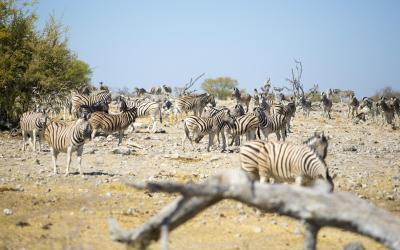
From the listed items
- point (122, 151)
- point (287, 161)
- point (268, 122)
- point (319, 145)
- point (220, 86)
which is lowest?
point (122, 151)

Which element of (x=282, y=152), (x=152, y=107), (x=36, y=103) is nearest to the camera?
(x=282, y=152)

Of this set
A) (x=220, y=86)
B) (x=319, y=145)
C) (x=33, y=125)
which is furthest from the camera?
(x=220, y=86)

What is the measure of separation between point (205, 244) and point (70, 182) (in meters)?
5.03

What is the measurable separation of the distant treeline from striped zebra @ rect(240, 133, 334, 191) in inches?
560

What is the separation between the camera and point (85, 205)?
1034 centimetres

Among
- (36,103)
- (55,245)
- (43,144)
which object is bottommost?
(55,245)

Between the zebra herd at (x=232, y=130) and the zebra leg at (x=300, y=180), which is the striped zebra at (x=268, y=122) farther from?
the zebra leg at (x=300, y=180)

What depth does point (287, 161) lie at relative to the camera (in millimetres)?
9703

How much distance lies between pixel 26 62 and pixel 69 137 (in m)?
10.2

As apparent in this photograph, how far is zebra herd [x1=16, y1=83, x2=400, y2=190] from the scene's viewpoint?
9711 millimetres

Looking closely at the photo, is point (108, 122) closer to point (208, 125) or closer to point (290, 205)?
point (208, 125)

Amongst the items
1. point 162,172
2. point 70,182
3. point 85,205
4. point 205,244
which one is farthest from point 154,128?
point 205,244

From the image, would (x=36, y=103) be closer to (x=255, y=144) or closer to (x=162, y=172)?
(x=162, y=172)

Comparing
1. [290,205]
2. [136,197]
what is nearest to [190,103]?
[136,197]
